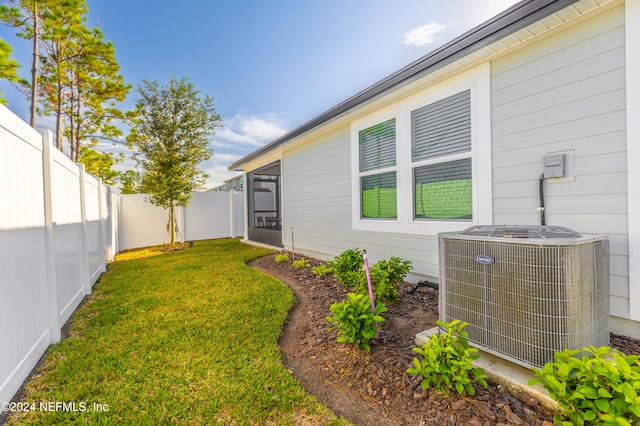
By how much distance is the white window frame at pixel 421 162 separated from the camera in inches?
122

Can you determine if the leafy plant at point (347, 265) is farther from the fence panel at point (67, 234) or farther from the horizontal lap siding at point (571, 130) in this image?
the fence panel at point (67, 234)

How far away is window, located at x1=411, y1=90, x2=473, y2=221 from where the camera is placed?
3330mm

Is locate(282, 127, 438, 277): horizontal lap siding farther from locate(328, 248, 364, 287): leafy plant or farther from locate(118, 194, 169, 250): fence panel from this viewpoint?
locate(118, 194, 169, 250): fence panel

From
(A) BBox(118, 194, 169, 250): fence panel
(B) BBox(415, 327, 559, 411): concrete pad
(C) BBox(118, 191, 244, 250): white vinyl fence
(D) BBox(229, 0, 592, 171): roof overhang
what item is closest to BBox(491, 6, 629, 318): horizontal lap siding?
(D) BBox(229, 0, 592, 171): roof overhang

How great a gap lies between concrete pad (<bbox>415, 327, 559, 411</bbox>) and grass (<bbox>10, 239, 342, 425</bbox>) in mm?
1108

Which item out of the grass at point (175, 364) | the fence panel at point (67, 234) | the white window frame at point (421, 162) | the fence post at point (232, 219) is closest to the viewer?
the grass at point (175, 364)

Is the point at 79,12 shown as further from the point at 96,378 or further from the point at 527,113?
the point at 527,113

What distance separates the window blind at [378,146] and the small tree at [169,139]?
6.48 meters

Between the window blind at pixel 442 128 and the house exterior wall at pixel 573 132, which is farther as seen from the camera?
the window blind at pixel 442 128

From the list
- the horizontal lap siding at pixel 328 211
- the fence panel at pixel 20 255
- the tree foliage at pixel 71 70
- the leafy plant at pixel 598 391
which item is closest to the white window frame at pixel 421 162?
the horizontal lap siding at pixel 328 211

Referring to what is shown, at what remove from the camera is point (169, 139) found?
28.6ft

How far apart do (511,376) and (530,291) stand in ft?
1.94

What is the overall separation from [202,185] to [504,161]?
29.5ft

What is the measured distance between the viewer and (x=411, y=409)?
1.74 m
